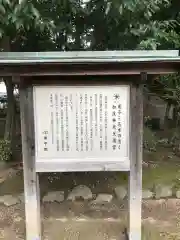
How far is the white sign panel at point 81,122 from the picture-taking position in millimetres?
3355

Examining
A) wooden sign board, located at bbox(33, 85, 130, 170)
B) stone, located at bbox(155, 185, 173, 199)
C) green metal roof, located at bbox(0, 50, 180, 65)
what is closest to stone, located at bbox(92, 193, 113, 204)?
stone, located at bbox(155, 185, 173, 199)

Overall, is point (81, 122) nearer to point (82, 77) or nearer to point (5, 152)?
point (82, 77)

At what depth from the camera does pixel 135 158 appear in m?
3.52

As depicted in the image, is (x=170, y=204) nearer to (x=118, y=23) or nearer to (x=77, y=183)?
(x=77, y=183)

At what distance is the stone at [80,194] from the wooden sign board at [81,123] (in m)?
1.40

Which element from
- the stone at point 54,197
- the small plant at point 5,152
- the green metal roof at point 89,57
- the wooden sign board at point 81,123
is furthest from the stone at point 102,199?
the green metal roof at point 89,57

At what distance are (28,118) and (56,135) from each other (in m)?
0.36

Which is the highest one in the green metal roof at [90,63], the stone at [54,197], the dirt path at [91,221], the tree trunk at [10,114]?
the green metal roof at [90,63]

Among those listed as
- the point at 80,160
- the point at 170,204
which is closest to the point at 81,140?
the point at 80,160

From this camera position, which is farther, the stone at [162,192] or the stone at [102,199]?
the stone at [162,192]

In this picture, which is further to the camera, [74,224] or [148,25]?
[148,25]

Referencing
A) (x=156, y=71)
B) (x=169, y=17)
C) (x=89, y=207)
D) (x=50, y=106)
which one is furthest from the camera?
(x=169, y=17)

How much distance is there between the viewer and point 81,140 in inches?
134

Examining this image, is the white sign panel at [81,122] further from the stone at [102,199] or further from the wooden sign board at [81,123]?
the stone at [102,199]
